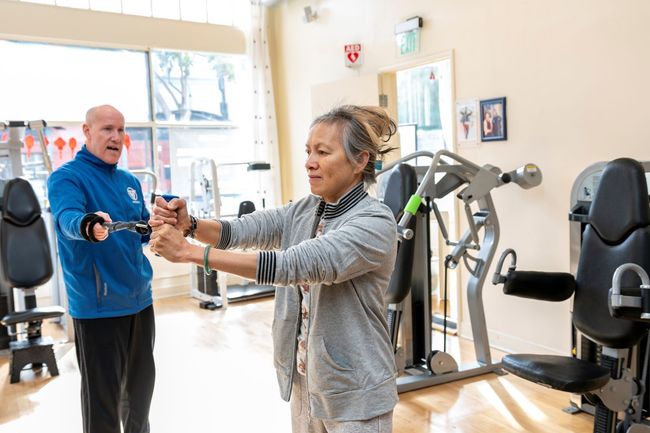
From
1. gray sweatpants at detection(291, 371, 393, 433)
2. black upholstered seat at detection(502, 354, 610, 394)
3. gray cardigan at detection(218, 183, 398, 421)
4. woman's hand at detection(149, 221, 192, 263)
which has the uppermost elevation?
woman's hand at detection(149, 221, 192, 263)

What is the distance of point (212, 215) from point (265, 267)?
4.70 metres

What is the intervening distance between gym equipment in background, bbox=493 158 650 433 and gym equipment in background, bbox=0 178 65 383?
3.05 meters

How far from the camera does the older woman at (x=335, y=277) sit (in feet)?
4.20

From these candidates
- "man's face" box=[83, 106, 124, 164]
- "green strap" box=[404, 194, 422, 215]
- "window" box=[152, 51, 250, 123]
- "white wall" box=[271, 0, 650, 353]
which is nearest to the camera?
"man's face" box=[83, 106, 124, 164]

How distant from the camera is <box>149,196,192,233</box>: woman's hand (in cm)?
155

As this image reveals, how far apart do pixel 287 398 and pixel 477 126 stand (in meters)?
3.14

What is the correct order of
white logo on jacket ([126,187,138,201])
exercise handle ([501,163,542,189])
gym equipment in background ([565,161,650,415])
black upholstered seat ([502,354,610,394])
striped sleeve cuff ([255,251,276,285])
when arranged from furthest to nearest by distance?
exercise handle ([501,163,542,189])
gym equipment in background ([565,161,650,415])
white logo on jacket ([126,187,138,201])
black upholstered seat ([502,354,610,394])
striped sleeve cuff ([255,251,276,285])

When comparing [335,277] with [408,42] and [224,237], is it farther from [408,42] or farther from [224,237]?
[408,42]

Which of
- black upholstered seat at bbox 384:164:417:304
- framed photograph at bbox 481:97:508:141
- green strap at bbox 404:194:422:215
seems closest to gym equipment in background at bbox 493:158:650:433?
green strap at bbox 404:194:422:215

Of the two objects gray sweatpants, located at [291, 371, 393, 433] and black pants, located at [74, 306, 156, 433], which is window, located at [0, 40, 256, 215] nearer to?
black pants, located at [74, 306, 156, 433]

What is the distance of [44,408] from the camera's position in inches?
133

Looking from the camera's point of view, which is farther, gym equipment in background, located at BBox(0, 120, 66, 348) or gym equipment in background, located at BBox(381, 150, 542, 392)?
gym equipment in background, located at BBox(0, 120, 66, 348)

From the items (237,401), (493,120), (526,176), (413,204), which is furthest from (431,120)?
(237,401)

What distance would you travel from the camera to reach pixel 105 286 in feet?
6.98
